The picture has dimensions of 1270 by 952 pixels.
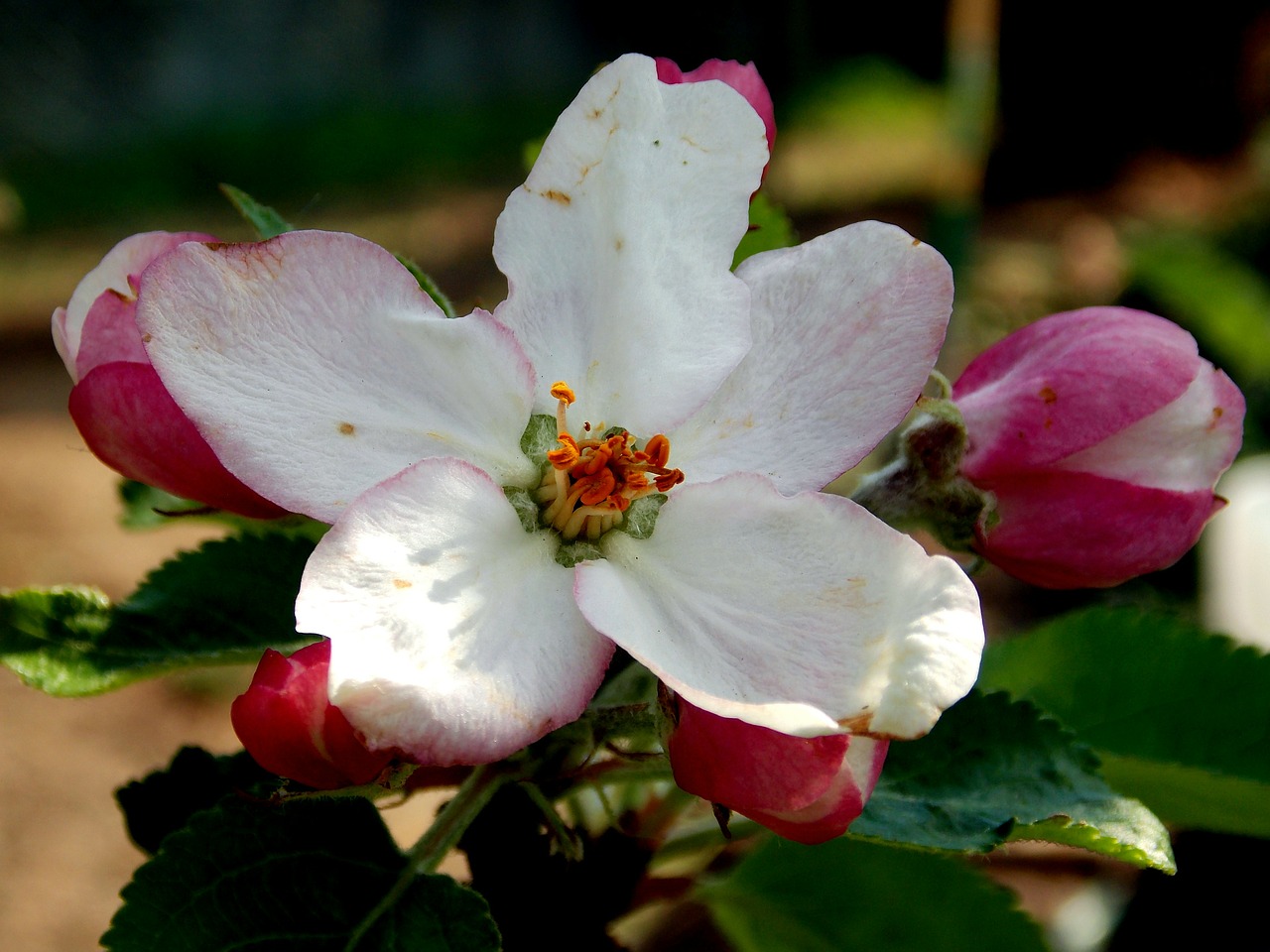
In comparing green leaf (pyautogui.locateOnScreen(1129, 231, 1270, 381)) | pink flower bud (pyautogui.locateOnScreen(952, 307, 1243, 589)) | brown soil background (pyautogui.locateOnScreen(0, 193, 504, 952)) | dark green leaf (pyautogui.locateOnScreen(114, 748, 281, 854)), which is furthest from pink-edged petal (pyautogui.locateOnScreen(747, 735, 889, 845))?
green leaf (pyautogui.locateOnScreen(1129, 231, 1270, 381))

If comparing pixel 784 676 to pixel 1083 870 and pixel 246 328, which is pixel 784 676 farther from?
pixel 1083 870

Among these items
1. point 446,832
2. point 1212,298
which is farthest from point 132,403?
point 1212,298

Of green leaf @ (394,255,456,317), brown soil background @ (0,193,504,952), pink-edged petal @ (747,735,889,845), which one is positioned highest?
green leaf @ (394,255,456,317)

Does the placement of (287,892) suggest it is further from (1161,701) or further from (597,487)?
(1161,701)

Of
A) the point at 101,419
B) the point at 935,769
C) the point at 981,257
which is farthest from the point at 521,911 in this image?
the point at 981,257

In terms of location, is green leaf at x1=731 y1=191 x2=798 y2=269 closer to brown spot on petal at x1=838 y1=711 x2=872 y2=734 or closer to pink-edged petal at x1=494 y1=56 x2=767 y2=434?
pink-edged petal at x1=494 y1=56 x2=767 y2=434

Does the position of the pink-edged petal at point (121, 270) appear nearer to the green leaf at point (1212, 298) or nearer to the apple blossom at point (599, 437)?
the apple blossom at point (599, 437)
